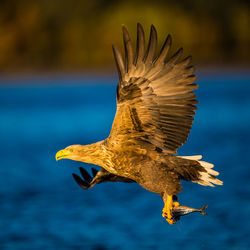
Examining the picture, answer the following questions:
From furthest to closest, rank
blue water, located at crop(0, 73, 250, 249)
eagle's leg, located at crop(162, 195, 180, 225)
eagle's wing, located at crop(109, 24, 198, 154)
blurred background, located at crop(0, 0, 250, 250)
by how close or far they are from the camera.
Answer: blurred background, located at crop(0, 0, 250, 250) < blue water, located at crop(0, 73, 250, 249) < eagle's leg, located at crop(162, 195, 180, 225) < eagle's wing, located at crop(109, 24, 198, 154)

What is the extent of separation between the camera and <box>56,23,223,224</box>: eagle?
4797 mm

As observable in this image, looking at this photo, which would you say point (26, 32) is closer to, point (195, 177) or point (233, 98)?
point (233, 98)

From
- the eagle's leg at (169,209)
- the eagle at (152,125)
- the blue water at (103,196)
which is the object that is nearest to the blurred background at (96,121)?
the blue water at (103,196)

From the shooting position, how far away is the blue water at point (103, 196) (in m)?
7.30

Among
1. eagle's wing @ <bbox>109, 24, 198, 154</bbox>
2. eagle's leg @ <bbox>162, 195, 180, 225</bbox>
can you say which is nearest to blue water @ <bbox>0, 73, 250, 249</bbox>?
eagle's leg @ <bbox>162, 195, 180, 225</bbox>

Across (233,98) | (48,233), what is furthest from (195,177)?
(233,98)

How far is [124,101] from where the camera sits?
15.5 ft

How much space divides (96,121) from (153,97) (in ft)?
44.7

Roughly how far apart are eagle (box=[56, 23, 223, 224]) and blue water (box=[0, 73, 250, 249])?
223 centimetres

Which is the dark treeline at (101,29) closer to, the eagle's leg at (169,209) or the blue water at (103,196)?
the blue water at (103,196)

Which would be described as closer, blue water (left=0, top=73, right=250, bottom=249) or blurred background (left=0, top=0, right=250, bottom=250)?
blue water (left=0, top=73, right=250, bottom=249)

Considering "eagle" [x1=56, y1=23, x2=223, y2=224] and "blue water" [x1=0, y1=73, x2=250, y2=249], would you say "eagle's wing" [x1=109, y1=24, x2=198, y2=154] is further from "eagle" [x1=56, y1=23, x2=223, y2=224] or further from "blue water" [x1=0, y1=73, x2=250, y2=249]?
"blue water" [x1=0, y1=73, x2=250, y2=249]

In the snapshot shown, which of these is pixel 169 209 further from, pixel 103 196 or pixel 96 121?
pixel 96 121

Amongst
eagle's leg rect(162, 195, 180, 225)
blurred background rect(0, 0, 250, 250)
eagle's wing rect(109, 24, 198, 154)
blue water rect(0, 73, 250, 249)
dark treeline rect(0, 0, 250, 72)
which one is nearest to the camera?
eagle's wing rect(109, 24, 198, 154)
